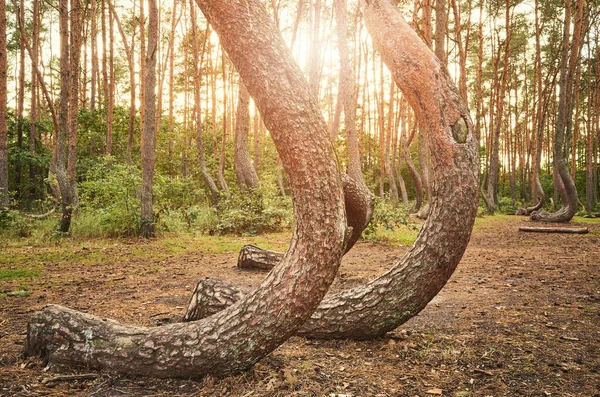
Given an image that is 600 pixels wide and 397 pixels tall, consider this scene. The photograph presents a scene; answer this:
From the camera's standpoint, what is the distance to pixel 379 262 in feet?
24.2

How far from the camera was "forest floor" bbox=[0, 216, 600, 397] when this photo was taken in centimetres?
248

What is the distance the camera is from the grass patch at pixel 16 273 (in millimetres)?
5919

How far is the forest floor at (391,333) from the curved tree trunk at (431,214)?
8.7 inches

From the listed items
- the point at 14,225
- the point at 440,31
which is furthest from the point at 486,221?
the point at 14,225

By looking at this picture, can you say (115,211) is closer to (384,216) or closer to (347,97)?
(384,216)

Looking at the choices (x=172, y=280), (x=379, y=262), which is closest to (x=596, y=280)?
(x=379, y=262)

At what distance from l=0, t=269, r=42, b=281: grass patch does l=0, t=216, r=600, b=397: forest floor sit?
1.0 inches

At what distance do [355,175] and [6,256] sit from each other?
28.0ft

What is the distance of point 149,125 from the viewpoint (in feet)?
33.7

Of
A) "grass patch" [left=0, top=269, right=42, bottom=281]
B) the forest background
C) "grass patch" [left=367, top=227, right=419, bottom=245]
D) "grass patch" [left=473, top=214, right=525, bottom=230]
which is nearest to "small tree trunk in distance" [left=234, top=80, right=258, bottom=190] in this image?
the forest background

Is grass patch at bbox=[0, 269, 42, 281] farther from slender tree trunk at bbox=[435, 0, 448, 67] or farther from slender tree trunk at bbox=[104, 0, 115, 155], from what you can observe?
slender tree trunk at bbox=[104, 0, 115, 155]

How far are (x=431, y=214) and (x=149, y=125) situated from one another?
891 centimetres

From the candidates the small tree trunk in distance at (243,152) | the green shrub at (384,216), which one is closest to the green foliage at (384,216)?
the green shrub at (384,216)

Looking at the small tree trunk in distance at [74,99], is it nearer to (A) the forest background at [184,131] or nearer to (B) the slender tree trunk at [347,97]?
(A) the forest background at [184,131]
